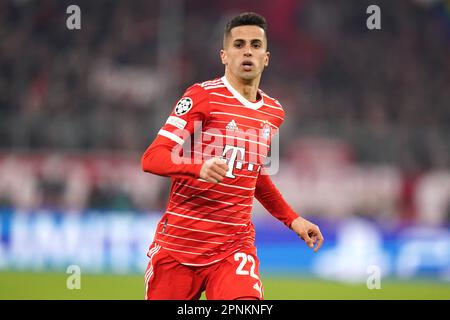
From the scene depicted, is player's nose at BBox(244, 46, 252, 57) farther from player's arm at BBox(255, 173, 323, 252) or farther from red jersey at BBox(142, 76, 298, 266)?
player's arm at BBox(255, 173, 323, 252)

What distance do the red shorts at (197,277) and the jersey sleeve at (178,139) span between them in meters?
0.69

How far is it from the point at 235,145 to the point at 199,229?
0.58 metres

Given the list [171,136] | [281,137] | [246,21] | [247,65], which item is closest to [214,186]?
[171,136]

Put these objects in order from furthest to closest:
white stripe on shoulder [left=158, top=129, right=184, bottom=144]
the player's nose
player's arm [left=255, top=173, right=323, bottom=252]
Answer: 1. player's arm [left=255, top=173, right=323, bottom=252]
2. the player's nose
3. white stripe on shoulder [left=158, top=129, right=184, bottom=144]

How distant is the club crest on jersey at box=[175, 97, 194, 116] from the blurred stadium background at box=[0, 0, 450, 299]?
5.82 meters

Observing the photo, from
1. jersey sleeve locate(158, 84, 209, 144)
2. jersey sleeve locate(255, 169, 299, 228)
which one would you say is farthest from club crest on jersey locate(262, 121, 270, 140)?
jersey sleeve locate(158, 84, 209, 144)

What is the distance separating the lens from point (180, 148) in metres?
5.08

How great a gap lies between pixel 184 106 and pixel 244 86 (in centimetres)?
52

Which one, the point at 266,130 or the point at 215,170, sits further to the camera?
the point at 266,130

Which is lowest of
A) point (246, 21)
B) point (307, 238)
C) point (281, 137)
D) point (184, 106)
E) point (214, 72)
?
point (307, 238)

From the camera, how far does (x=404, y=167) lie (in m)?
15.7

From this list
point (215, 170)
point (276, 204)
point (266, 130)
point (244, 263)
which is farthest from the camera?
point (276, 204)

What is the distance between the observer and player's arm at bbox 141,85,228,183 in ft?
15.2

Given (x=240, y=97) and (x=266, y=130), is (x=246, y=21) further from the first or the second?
(x=266, y=130)
